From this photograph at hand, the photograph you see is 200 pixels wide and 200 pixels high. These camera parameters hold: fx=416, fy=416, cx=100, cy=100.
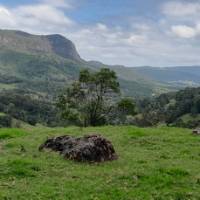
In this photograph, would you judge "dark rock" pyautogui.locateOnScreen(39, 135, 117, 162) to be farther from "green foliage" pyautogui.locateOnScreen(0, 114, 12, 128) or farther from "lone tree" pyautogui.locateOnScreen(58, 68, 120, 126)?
"green foliage" pyautogui.locateOnScreen(0, 114, 12, 128)

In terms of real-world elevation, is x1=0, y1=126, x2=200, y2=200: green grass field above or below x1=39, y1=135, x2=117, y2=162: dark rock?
below

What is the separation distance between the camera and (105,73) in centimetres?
6388

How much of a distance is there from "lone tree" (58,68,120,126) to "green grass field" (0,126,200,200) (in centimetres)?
3788

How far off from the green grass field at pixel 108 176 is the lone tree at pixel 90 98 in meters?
37.9

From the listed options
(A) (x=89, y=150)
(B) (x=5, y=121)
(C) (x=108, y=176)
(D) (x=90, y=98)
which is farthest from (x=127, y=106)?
(B) (x=5, y=121)

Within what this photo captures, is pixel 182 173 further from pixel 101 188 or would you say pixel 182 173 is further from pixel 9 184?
pixel 9 184

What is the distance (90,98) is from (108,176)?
4707 centimetres

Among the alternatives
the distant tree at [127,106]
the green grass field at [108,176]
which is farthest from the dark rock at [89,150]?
the distant tree at [127,106]

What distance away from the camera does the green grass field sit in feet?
51.7

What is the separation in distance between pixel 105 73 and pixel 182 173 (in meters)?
45.6

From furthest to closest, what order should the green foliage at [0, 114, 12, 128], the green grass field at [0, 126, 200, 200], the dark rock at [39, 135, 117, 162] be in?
the green foliage at [0, 114, 12, 128] → the dark rock at [39, 135, 117, 162] → the green grass field at [0, 126, 200, 200]

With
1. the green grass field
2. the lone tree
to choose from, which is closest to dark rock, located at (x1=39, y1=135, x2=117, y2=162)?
the green grass field

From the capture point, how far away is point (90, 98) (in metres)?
65.3

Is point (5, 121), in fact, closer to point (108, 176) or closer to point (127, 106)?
point (127, 106)
